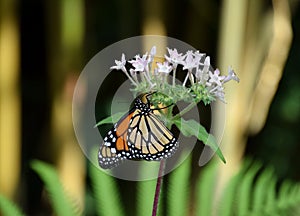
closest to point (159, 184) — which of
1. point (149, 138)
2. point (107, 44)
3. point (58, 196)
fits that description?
point (149, 138)

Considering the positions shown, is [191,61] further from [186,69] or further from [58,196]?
[58,196]

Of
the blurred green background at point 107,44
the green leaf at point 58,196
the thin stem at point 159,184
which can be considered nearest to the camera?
the thin stem at point 159,184

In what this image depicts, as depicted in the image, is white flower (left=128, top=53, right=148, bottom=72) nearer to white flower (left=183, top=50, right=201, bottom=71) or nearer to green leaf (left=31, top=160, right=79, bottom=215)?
white flower (left=183, top=50, right=201, bottom=71)

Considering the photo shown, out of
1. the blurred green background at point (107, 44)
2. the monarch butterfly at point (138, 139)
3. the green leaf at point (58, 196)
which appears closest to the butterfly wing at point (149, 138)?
the monarch butterfly at point (138, 139)

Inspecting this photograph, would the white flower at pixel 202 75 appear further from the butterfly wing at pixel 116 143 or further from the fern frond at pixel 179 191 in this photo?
the fern frond at pixel 179 191

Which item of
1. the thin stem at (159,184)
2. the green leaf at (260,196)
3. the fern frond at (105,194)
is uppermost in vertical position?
the thin stem at (159,184)

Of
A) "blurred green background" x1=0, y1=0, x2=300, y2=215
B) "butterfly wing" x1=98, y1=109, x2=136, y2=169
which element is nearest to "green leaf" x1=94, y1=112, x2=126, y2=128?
"butterfly wing" x1=98, y1=109, x2=136, y2=169
